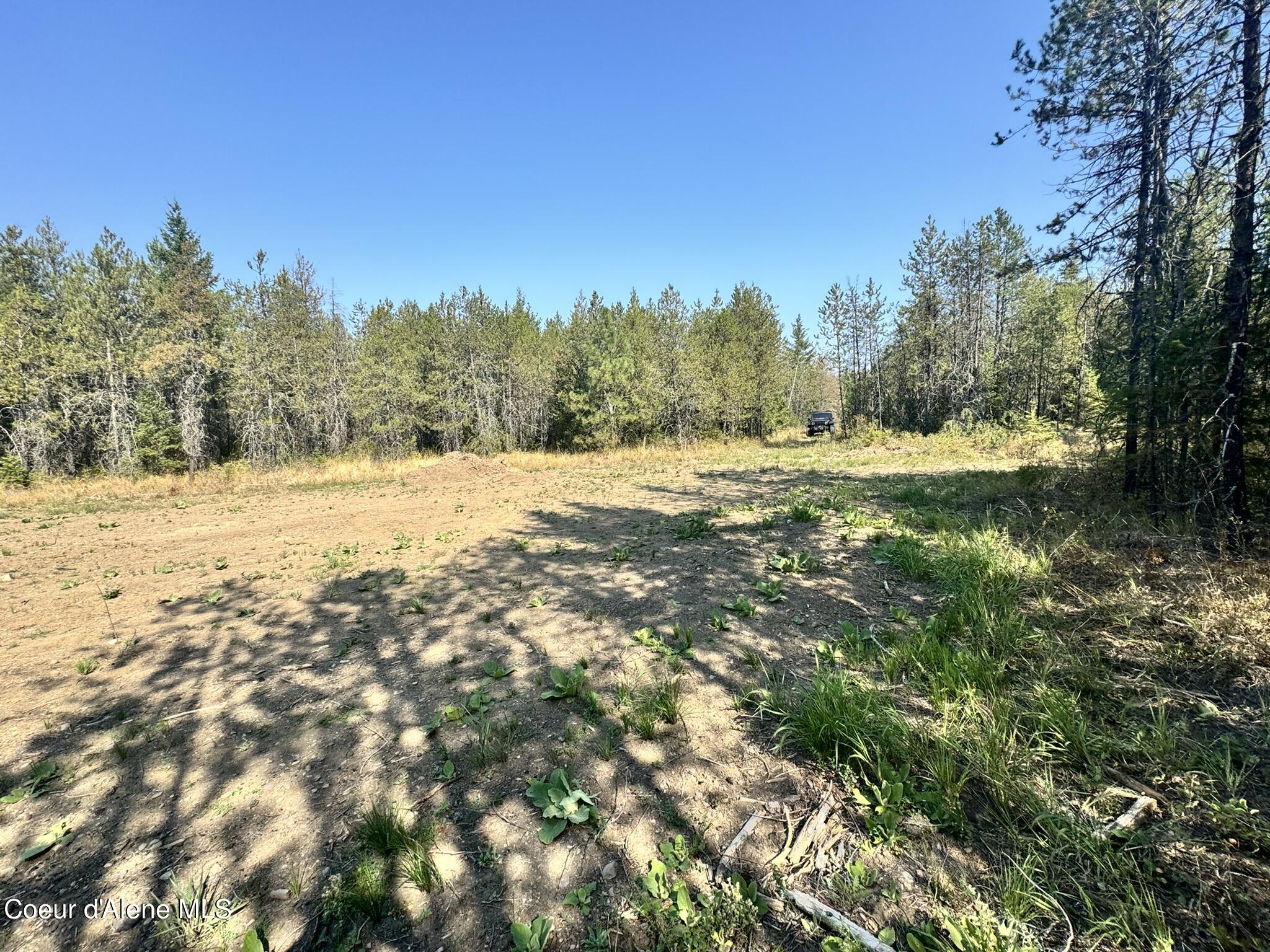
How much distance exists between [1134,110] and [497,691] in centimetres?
1040

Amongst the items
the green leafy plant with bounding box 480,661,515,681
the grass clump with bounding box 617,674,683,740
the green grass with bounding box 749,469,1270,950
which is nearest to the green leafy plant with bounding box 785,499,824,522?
the green grass with bounding box 749,469,1270,950

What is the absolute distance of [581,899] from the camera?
5.87 feet

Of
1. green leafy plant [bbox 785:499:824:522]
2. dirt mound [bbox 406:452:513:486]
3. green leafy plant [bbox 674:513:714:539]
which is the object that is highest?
dirt mound [bbox 406:452:513:486]

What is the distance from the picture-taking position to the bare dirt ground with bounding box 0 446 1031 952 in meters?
1.94

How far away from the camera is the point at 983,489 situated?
8703 mm

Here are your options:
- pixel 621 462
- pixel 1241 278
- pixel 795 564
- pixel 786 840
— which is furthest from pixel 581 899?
pixel 621 462

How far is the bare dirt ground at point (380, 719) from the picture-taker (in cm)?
194

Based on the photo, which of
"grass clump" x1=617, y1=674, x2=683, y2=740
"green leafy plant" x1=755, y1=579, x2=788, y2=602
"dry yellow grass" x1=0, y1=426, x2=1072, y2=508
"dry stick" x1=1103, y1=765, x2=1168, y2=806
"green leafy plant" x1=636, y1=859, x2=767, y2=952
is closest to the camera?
"green leafy plant" x1=636, y1=859, x2=767, y2=952

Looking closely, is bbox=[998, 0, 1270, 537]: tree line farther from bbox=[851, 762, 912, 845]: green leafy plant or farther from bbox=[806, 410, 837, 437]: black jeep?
bbox=[806, 410, 837, 437]: black jeep

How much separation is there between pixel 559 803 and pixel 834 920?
3.90 feet

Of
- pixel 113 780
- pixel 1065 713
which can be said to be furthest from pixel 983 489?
pixel 113 780

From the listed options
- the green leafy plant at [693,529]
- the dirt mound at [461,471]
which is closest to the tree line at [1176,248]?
the green leafy plant at [693,529]

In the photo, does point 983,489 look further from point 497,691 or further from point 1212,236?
point 497,691

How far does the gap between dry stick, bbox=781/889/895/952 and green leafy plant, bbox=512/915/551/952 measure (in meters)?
0.87
